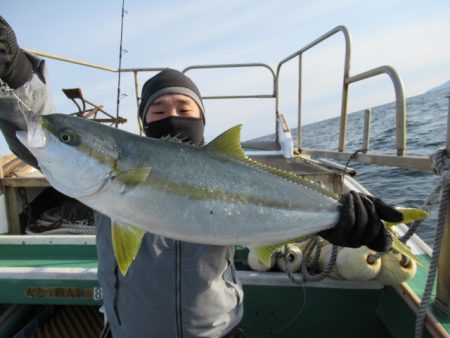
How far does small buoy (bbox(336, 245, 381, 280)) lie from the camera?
2.82 meters

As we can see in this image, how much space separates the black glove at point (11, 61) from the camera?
237 cm

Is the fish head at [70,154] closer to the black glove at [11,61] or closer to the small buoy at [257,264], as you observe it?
the black glove at [11,61]

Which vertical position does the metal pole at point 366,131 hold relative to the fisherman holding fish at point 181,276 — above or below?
above

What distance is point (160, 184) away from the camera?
1.72 metres

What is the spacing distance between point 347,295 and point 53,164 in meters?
2.71

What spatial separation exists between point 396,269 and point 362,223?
1.13 m

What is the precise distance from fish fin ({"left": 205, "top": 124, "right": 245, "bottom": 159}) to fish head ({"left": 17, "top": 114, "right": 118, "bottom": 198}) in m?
0.51

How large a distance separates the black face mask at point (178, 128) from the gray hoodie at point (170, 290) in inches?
26.0

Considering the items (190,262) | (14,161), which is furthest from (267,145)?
(190,262)

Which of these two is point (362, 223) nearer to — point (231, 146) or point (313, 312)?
point (231, 146)

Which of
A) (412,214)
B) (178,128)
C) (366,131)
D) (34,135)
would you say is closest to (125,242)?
(34,135)

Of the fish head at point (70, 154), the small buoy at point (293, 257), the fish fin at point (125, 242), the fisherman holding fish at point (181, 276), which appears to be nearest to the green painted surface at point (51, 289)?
the fisherman holding fish at point (181, 276)

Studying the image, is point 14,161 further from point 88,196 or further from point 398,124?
point 398,124

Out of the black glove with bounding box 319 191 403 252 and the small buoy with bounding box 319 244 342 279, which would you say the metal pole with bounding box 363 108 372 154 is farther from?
the black glove with bounding box 319 191 403 252
